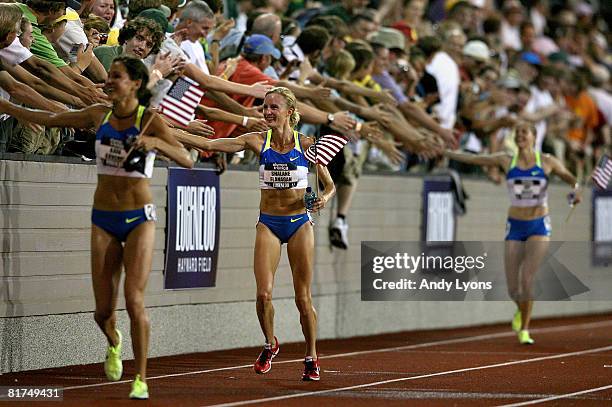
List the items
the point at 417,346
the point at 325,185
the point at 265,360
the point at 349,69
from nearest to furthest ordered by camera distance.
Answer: the point at 325,185 → the point at 265,360 → the point at 349,69 → the point at 417,346

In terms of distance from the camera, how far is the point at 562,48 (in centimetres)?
2869

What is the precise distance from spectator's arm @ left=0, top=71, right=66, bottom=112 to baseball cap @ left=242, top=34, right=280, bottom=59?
A: 13.5 feet

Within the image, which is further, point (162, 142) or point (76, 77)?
point (76, 77)

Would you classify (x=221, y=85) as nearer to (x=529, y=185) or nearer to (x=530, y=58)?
(x=529, y=185)

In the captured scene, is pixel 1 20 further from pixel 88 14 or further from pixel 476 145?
pixel 476 145

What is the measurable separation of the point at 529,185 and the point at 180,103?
7.50 meters

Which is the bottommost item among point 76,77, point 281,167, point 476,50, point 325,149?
point 281,167

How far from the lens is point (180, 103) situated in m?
11.9

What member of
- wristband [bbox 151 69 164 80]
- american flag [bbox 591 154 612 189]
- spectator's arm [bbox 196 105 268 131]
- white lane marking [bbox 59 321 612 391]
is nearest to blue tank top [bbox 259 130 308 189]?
spectator's arm [bbox 196 105 268 131]

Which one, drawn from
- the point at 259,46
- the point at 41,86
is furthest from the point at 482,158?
the point at 41,86

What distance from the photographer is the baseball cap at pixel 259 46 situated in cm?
1552

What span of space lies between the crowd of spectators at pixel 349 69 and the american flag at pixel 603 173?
2030 millimetres

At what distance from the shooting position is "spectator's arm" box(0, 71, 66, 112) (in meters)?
11.7

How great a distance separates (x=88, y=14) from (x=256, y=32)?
2506mm
